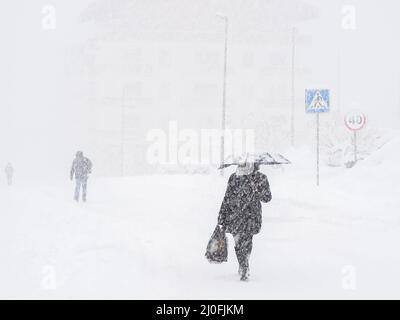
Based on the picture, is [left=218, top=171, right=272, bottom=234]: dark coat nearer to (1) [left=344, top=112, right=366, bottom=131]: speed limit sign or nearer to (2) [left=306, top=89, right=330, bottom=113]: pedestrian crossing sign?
(2) [left=306, top=89, right=330, bottom=113]: pedestrian crossing sign

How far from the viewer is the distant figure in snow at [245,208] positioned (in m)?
8.50

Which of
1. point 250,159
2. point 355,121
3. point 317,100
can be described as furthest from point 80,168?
point 250,159

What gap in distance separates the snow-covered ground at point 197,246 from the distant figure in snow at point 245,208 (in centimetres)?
49

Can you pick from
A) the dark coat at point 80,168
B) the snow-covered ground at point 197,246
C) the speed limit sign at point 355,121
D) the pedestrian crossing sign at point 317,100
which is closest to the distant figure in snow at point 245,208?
the snow-covered ground at point 197,246

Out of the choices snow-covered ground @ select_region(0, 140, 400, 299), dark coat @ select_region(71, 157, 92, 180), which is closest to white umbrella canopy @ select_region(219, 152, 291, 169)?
snow-covered ground @ select_region(0, 140, 400, 299)

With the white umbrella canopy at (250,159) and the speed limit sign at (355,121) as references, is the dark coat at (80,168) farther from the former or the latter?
the white umbrella canopy at (250,159)

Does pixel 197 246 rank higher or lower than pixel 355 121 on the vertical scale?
lower

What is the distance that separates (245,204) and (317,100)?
1112cm

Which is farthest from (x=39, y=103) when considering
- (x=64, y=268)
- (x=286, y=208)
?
(x=64, y=268)

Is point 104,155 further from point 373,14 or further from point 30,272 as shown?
point 373,14

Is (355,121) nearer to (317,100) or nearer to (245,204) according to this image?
(317,100)

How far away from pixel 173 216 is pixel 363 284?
9.04 m

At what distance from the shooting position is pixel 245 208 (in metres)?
8.52

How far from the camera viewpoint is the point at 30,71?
12938 cm
